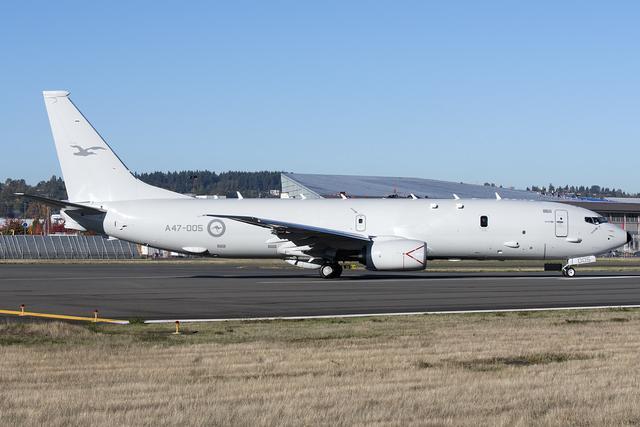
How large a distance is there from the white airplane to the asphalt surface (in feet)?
5.67

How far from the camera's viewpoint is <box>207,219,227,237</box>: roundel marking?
134 ft

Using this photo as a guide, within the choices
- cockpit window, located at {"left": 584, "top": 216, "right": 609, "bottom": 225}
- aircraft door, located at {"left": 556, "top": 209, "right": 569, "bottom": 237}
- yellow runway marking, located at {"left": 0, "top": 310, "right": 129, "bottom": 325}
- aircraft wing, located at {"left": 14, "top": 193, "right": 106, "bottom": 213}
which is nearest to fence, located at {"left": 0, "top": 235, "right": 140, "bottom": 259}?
aircraft wing, located at {"left": 14, "top": 193, "right": 106, "bottom": 213}

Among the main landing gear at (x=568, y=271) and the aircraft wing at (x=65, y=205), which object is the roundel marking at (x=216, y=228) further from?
the main landing gear at (x=568, y=271)

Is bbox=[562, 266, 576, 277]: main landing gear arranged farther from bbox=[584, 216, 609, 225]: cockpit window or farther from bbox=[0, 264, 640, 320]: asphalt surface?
Result: bbox=[584, 216, 609, 225]: cockpit window

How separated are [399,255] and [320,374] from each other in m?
25.5

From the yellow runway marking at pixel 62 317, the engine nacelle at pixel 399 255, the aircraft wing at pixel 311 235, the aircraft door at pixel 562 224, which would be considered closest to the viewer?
the yellow runway marking at pixel 62 317

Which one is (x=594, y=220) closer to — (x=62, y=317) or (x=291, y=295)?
(x=291, y=295)

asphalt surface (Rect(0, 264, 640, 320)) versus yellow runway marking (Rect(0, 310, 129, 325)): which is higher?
yellow runway marking (Rect(0, 310, 129, 325))

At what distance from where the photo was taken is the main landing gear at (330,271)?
40.1 m

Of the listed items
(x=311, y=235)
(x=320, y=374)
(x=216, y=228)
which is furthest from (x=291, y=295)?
(x=320, y=374)

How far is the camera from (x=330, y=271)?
132 feet

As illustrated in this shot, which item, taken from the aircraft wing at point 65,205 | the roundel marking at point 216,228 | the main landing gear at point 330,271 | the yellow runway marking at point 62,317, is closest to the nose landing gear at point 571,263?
the main landing gear at point 330,271

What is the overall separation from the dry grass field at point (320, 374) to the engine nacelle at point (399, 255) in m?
18.4

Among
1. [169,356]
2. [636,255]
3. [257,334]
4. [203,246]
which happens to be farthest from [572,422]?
[636,255]
